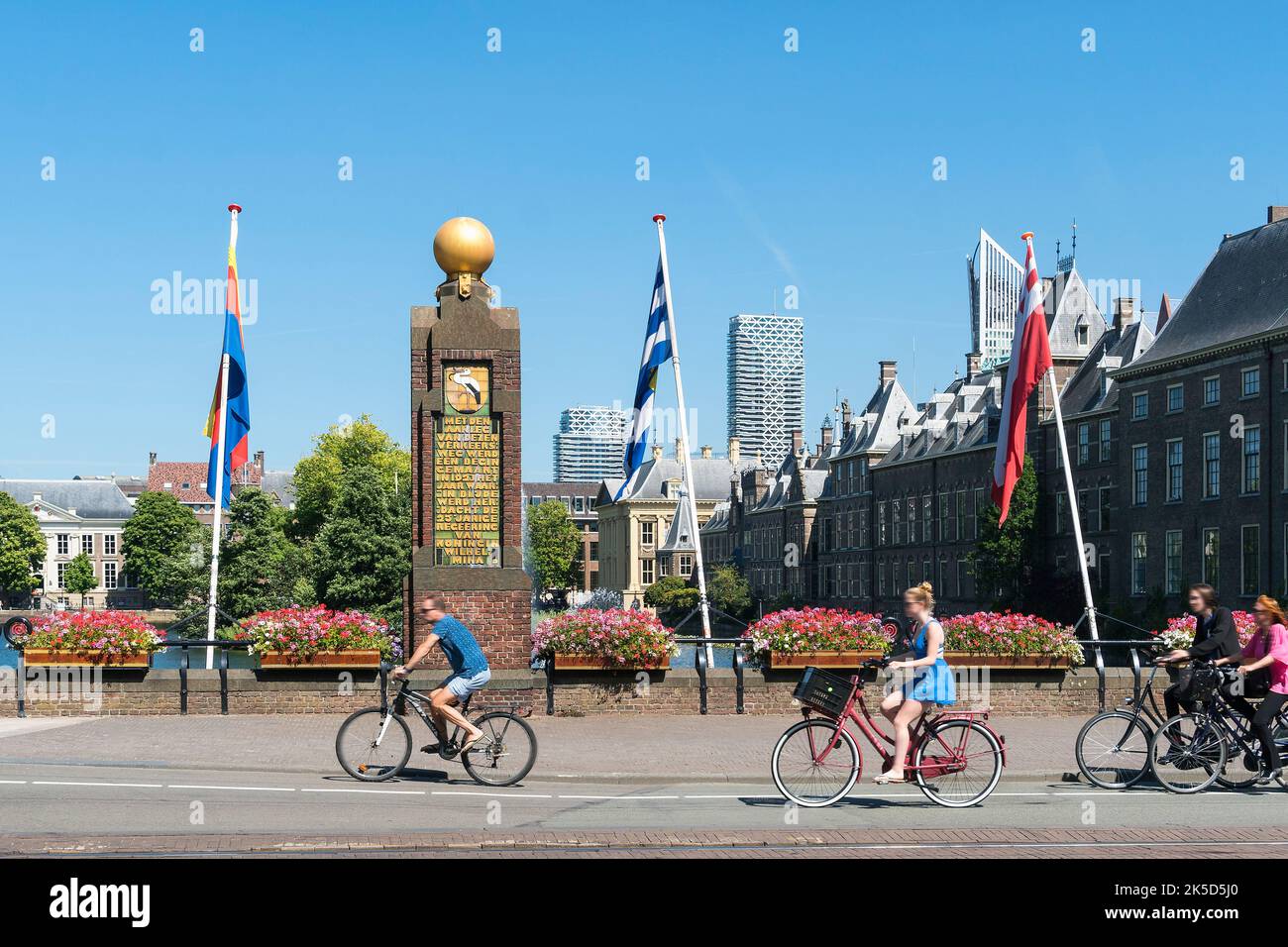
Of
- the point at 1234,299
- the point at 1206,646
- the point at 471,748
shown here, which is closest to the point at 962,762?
the point at 1206,646

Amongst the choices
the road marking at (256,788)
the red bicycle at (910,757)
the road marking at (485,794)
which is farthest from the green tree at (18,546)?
the red bicycle at (910,757)

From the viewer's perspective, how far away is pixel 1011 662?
20.4 meters

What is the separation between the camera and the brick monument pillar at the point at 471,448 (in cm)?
1894

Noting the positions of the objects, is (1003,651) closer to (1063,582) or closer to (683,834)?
(683,834)

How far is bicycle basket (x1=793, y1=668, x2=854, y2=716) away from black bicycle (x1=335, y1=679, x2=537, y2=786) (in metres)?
2.88

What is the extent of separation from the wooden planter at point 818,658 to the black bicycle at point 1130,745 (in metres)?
6.29

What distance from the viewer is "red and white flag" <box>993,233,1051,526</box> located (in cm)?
2592

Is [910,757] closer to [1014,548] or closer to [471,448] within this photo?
[471,448]

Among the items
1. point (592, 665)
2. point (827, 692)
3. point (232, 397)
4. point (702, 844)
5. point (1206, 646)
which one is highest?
point (232, 397)

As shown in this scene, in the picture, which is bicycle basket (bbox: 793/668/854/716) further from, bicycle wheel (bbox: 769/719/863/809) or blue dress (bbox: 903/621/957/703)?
blue dress (bbox: 903/621/957/703)

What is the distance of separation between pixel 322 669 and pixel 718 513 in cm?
12698

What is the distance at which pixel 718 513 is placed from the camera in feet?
479

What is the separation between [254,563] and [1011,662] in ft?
182
